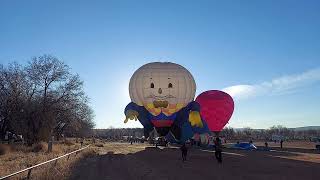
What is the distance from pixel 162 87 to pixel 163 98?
1.13m

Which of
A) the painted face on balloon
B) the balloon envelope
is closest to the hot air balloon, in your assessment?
the painted face on balloon

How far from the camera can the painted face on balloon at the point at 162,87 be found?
155 feet

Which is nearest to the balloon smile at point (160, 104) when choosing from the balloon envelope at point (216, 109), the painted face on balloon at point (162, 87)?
the painted face on balloon at point (162, 87)

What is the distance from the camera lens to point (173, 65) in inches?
1939

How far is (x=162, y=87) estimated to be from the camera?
4747 centimetres

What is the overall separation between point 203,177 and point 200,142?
47.3m

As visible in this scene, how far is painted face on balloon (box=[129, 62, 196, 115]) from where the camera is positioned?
47.4m

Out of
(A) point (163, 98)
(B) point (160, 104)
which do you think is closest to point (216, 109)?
(A) point (163, 98)

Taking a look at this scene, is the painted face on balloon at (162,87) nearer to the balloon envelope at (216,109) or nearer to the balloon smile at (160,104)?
the balloon smile at (160,104)

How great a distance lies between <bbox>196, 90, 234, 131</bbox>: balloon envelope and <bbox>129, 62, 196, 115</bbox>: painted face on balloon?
28.7 ft

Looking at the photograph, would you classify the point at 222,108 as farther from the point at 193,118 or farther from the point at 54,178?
the point at 54,178

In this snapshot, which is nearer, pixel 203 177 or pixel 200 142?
pixel 203 177

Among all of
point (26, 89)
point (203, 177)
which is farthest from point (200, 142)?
point (203, 177)

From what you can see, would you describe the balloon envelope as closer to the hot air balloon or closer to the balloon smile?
the hot air balloon
